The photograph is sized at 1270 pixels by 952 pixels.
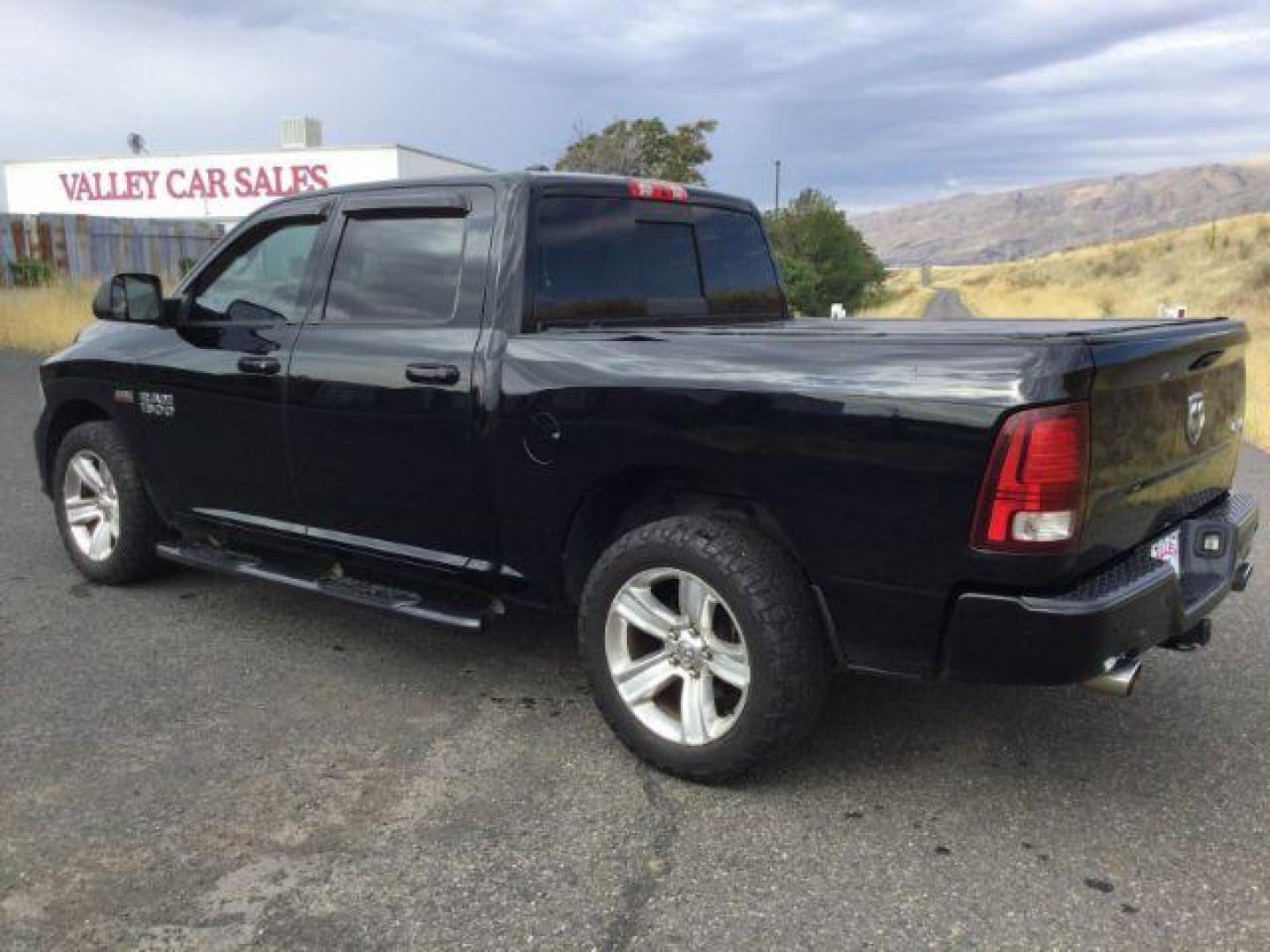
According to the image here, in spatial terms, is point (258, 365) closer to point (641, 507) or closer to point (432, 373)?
point (432, 373)

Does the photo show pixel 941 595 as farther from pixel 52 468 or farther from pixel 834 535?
pixel 52 468

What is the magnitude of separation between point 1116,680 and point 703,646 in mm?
1137

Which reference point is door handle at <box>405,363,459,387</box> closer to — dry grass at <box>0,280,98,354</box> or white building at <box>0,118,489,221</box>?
dry grass at <box>0,280,98,354</box>

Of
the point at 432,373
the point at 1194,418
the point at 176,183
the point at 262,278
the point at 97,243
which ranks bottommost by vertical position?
the point at 1194,418

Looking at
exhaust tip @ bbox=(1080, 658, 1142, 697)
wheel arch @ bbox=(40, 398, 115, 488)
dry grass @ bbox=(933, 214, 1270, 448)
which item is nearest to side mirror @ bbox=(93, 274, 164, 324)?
wheel arch @ bbox=(40, 398, 115, 488)

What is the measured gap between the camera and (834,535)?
2.89 m

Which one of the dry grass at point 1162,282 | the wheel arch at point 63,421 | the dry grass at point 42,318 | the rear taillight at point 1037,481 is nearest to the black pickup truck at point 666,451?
the rear taillight at point 1037,481

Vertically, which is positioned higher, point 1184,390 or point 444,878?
point 1184,390

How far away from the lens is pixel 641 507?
11.5ft

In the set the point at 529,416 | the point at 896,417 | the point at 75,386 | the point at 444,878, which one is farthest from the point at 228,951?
the point at 75,386

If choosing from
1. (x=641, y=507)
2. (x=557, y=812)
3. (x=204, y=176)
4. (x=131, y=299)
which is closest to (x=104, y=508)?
(x=131, y=299)

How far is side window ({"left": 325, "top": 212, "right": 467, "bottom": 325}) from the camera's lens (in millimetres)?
3805

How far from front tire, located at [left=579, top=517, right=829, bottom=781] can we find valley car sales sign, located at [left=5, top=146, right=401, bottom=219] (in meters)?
35.3

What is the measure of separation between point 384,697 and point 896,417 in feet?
7.37
